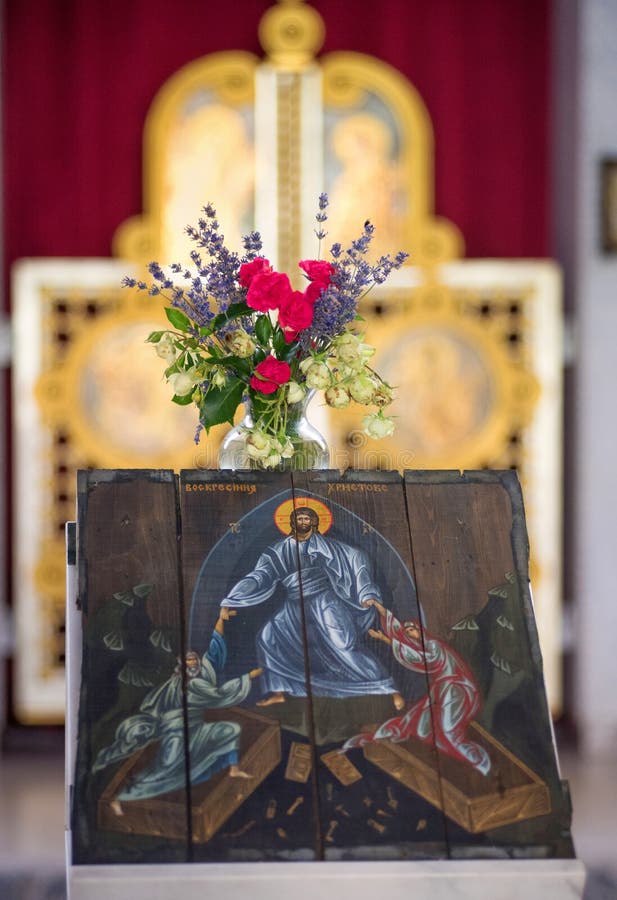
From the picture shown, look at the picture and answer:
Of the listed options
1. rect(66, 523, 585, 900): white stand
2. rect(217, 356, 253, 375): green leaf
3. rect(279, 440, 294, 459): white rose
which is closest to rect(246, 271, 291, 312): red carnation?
rect(217, 356, 253, 375): green leaf

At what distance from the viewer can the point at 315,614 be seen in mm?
1580

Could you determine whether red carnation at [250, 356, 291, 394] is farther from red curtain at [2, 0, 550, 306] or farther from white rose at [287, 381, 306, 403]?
red curtain at [2, 0, 550, 306]

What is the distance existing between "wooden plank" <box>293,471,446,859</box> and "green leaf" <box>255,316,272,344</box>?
10.8 inches

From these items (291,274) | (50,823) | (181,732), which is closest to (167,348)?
(181,732)

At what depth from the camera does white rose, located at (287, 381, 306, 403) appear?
1.78 meters

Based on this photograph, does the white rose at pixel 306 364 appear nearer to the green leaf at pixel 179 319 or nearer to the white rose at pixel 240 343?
the white rose at pixel 240 343

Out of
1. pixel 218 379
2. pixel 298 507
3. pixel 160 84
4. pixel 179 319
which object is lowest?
pixel 298 507

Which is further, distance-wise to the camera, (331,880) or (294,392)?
(294,392)

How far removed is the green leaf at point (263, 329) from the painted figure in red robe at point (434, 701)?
1.58 ft

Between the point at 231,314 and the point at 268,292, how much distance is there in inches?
4.4

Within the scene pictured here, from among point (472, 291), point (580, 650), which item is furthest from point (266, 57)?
point (580, 650)

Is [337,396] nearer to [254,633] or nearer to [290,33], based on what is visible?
[254,633]

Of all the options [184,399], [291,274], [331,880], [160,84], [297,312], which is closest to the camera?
[331,880]

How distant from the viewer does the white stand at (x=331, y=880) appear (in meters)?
1.38
